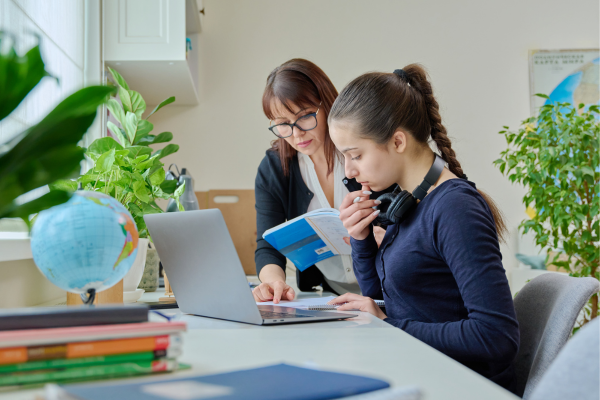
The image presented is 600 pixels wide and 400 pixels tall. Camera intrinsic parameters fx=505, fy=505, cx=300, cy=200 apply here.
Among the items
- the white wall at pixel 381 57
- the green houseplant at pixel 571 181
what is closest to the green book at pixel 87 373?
the green houseplant at pixel 571 181

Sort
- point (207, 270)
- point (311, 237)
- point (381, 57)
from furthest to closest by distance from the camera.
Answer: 1. point (381, 57)
2. point (311, 237)
3. point (207, 270)

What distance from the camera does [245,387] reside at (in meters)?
0.39

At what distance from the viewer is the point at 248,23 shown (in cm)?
301

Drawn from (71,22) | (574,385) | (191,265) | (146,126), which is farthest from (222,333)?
(71,22)

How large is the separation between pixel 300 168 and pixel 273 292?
0.55 meters

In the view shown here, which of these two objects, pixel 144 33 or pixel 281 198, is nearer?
pixel 281 198

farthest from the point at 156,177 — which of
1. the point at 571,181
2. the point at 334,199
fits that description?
the point at 571,181

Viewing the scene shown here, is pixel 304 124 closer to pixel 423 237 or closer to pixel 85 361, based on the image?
pixel 423 237

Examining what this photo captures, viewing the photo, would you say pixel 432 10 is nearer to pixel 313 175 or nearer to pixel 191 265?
pixel 313 175

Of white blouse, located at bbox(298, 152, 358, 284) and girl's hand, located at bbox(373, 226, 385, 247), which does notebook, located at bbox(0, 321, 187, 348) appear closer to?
girl's hand, located at bbox(373, 226, 385, 247)

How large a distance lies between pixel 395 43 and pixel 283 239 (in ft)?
7.08

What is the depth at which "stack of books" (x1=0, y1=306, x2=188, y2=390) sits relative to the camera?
Answer: 426 millimetres

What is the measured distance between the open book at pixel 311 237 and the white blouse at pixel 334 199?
5.8 inches

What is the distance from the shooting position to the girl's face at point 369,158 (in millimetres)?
1102
